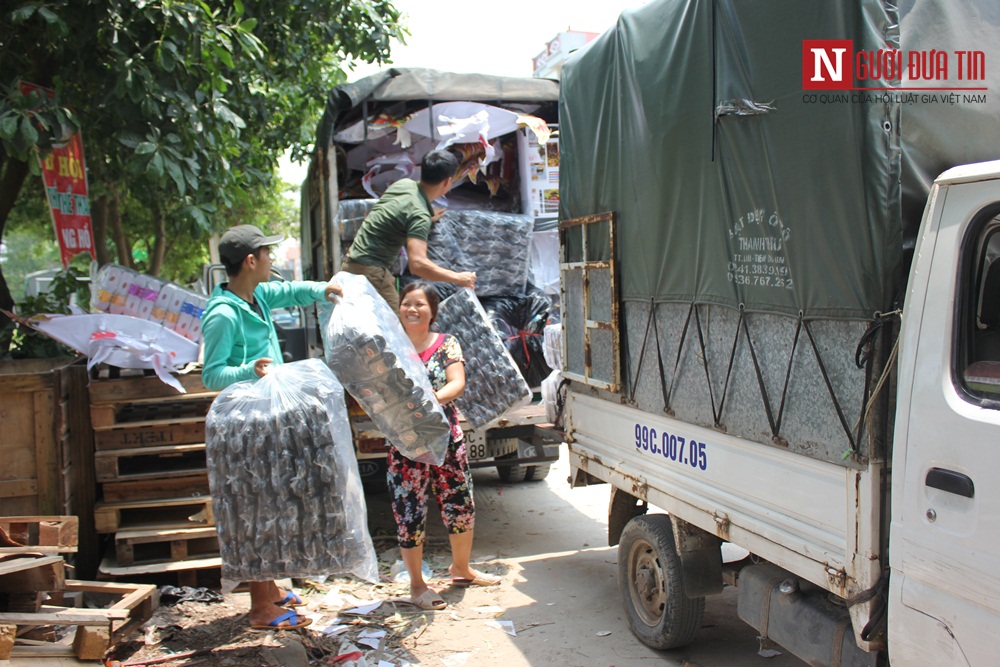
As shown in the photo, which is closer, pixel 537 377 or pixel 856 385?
pixel 856 385

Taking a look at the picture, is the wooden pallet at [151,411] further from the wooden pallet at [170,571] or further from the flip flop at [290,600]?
the flip flop at [290,600]

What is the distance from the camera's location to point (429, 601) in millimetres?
4449

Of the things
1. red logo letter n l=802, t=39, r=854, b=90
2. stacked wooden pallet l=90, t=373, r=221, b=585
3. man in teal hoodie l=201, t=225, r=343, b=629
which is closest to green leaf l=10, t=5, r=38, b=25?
man in teal hoodie l=201, t=225, r=343, b=629

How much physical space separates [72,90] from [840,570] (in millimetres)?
6037

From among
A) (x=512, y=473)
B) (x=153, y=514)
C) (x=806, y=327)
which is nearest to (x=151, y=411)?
(x=153, y=514)

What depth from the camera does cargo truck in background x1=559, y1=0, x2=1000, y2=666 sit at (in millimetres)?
2270

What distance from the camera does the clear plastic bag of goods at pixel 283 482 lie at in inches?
142

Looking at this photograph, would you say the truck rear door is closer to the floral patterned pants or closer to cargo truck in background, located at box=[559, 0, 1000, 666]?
cargo truck in background, located at box=[559, 0, 1000, 666]

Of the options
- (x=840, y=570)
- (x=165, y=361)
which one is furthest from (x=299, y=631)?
(x=840, y=570)

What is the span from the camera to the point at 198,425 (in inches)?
188

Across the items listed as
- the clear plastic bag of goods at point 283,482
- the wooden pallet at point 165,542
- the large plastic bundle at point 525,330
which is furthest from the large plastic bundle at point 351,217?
the clear plastic bag of goods at point 283,482

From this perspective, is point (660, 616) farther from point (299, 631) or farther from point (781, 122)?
point (781, 122)

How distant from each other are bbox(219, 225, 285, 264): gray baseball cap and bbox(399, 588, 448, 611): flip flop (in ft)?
6.72

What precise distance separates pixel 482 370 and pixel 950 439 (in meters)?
3.07
